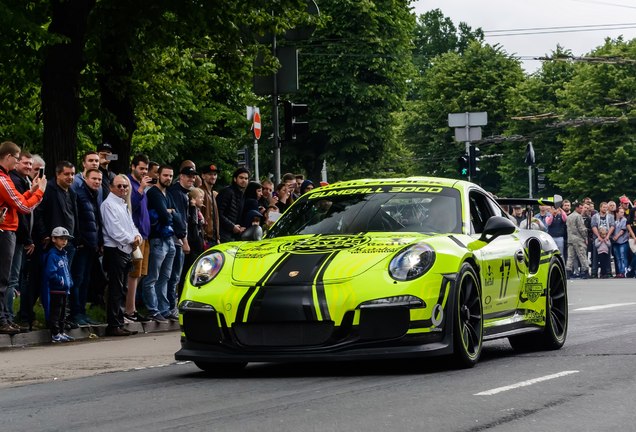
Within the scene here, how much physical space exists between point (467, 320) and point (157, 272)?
292 inches

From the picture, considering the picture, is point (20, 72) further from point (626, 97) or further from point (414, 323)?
point (626, 97)

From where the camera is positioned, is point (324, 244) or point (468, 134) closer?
point (324, 244)

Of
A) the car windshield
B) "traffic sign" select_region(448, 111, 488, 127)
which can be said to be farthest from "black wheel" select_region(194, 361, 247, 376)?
"traffic sign" select_region(448, 111, 488, 127)

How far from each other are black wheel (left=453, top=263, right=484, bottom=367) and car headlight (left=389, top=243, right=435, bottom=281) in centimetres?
32

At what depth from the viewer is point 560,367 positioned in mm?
11516

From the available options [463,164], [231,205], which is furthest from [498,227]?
[463,164]

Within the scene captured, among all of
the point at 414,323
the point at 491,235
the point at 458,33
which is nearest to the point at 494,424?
the point at 414,323

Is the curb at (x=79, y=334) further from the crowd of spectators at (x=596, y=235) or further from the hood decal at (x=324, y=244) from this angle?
the crowd of spectators at (x=596, y=235)

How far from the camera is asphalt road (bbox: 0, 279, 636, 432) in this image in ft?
27.0

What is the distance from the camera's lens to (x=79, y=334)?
1669 centimetres

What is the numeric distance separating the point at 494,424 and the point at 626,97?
77834 millimetres

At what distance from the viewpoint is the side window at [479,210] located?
1252 centimetres

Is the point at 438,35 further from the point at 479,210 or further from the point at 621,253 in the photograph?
the point at 479,210

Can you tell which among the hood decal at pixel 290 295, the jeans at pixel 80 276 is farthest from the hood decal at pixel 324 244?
the jeans at pixel 80 276
